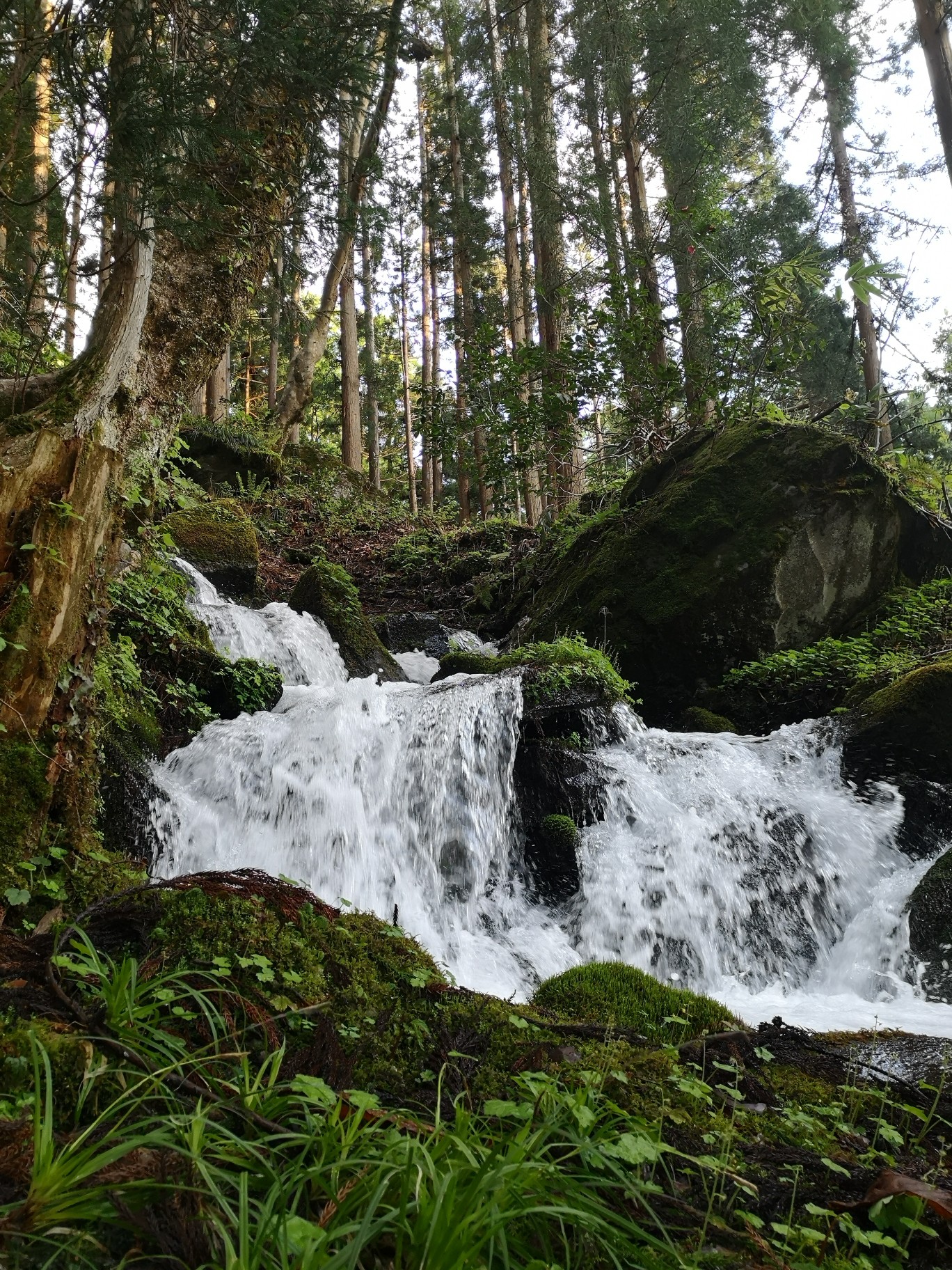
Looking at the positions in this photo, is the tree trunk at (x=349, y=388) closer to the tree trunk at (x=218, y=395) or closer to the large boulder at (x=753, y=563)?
the tree trunk at (x=218, y=395)

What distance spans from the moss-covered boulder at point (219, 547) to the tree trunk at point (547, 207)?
16.3ft

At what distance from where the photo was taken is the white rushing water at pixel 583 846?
529cm

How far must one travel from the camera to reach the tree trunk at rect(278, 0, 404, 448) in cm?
555

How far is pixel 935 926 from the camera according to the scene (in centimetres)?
498

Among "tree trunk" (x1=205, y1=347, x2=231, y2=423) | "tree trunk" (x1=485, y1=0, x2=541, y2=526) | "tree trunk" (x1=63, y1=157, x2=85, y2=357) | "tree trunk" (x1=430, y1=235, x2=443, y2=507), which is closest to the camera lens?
"tree trunk" (x1=63, y1=157, x2=85, y2=357)

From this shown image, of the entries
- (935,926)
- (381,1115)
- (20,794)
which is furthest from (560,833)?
(381,1115)

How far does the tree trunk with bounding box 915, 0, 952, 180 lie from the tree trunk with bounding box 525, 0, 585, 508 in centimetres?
639

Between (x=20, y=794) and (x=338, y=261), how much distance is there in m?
13.0

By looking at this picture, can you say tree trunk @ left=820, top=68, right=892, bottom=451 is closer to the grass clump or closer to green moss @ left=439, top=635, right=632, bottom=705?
the grass clump

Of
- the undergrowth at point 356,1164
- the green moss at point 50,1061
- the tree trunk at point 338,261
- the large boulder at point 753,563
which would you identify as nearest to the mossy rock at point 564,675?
the large boulder at point 753,563

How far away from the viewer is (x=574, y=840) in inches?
248

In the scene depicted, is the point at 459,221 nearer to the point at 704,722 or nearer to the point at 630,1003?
the point at 704,722

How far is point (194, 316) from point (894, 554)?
8.15 meters

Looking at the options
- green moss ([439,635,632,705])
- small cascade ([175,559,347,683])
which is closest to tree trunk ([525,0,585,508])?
green moss ([439,635,632,705])
